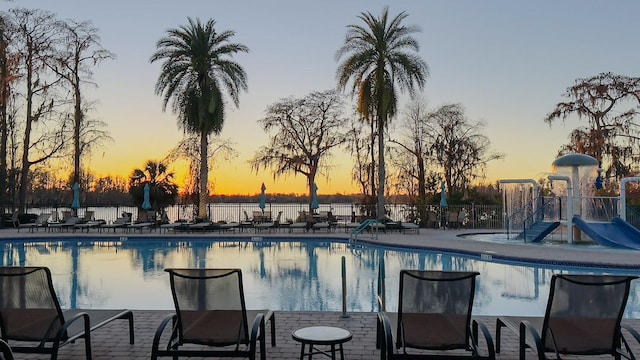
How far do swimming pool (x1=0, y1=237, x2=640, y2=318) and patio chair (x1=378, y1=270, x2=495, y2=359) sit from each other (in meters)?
3.77

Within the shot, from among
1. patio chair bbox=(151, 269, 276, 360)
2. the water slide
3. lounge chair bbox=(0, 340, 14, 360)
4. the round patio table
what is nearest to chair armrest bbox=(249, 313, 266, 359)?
patio chair bbox=(151, 269, 276, 360)

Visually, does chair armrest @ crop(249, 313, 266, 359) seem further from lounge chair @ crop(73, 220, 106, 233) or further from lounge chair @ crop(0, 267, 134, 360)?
lounge chair @ crop(73, 220, 106, 233)

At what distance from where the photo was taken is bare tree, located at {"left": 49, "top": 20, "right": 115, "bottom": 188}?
25688mm

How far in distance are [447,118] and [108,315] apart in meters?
24.3

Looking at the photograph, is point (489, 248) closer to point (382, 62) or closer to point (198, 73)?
point (382, 62)

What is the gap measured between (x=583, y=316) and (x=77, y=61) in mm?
27811

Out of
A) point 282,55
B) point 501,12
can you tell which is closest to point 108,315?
point 501,12

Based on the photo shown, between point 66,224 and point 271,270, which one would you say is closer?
point 271,270

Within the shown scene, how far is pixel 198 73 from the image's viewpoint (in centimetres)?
2259

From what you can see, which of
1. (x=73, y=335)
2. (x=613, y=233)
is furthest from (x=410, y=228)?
(x=73, y=335)

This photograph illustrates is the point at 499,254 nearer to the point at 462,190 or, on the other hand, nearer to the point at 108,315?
the point at 108,315

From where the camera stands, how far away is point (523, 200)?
1969cm

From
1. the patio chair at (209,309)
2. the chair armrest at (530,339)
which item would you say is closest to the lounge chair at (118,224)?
the patio chair at (209,309)

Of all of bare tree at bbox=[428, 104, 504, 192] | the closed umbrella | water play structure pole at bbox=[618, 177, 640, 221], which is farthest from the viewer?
bare tree at bbox=[428, 104, 504, 192]
